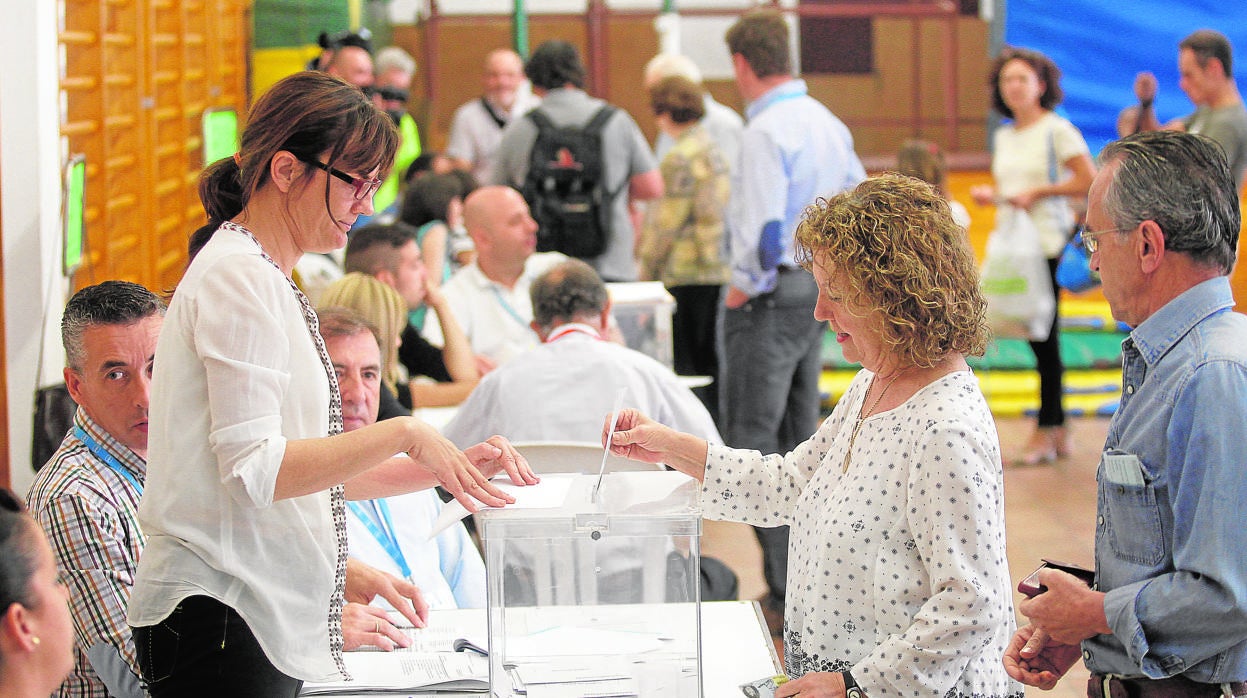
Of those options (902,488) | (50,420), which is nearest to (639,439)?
(902,488)

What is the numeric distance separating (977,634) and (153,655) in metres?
1.07

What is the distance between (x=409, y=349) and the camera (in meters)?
4.47

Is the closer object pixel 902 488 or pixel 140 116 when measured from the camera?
pixel 902 488

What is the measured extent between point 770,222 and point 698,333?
1.35 metres

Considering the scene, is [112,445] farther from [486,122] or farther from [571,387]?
[486,122]

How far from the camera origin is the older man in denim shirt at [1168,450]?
164 centimetres

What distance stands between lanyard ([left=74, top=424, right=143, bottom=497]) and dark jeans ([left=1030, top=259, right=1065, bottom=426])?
4.60m

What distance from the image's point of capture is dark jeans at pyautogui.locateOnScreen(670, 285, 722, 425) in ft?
18.6

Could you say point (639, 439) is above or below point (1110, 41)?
below

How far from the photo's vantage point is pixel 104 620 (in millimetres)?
2033

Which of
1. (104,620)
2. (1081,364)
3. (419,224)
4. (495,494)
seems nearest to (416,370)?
(419,224)

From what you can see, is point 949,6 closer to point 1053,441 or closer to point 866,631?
point 1053,441

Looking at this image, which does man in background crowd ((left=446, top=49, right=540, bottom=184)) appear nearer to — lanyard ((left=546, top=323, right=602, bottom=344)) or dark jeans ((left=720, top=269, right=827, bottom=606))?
dark jeans ((left=720, top=269, right=827, bottom=606))

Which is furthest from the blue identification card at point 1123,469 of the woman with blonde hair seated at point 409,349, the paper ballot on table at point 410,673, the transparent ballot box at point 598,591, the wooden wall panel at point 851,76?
the wooden wall panel at point 851,76
